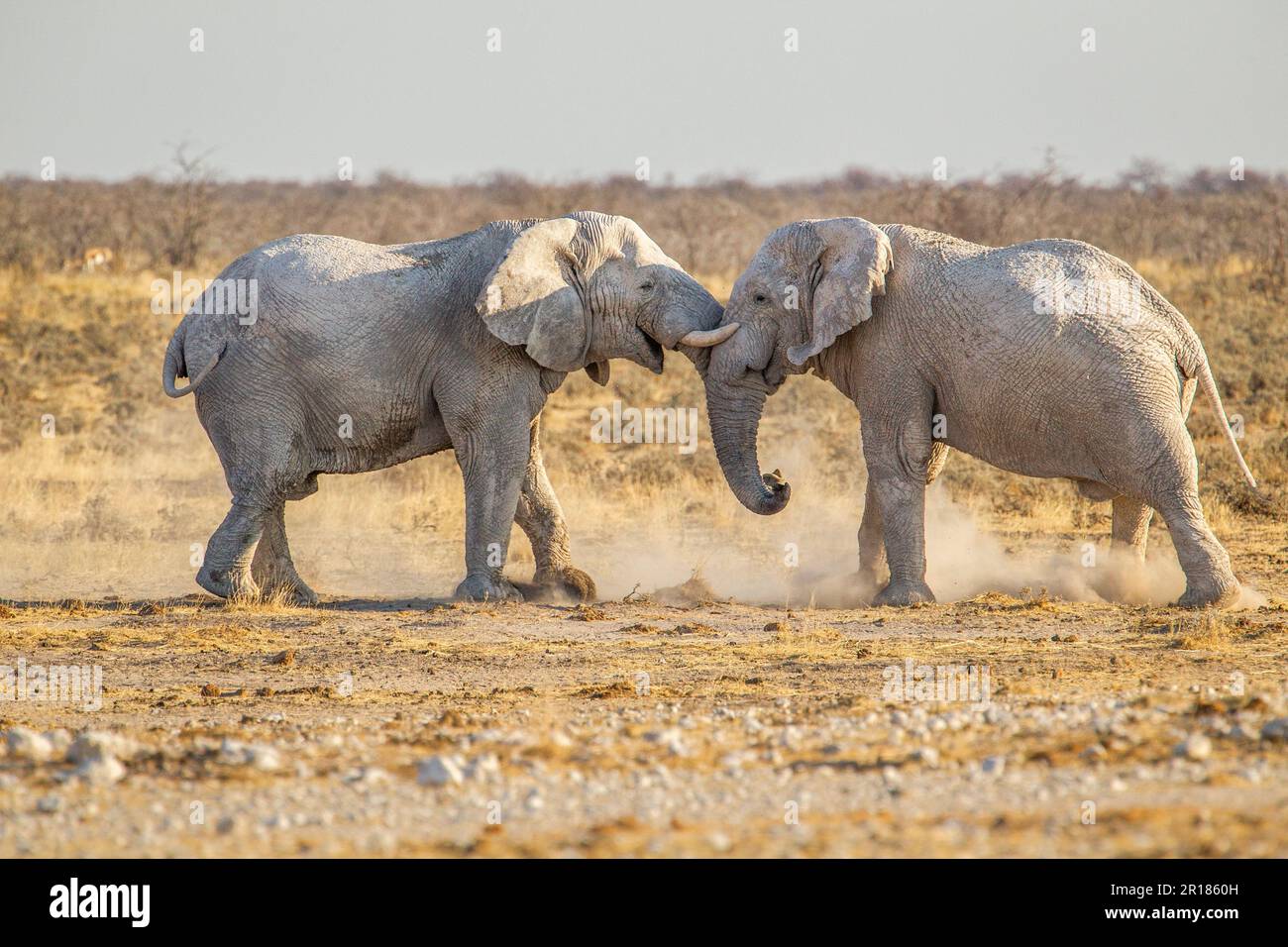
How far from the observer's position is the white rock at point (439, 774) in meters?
7.15

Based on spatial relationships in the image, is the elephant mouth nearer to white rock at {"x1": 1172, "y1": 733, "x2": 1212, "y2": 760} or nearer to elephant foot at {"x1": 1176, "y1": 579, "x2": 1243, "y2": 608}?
elephant foot at {"x1": 1176, "y1": 579, "x2": 1243, "y2": 608}

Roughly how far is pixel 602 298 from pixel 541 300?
0.57m

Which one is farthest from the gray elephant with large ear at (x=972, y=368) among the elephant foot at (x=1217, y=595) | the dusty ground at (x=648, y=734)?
the dusty ground at (x=648, y=734)

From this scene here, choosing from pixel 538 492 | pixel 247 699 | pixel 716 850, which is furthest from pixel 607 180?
pixel 716 850

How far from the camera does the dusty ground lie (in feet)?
21.2

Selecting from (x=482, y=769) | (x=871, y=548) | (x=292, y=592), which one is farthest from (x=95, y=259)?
(x=482, y=769)

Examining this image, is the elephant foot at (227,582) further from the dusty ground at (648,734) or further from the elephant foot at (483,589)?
the elephant foot at (483,589)

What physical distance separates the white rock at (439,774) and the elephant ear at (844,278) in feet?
20.5

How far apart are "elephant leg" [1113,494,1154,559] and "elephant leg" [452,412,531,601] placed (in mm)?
4415

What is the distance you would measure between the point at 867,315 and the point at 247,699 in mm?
5086

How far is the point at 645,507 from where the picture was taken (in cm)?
1747

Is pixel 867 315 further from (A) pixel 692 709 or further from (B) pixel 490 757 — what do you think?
(B) pixel 490 757

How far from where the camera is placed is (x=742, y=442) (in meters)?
13.2

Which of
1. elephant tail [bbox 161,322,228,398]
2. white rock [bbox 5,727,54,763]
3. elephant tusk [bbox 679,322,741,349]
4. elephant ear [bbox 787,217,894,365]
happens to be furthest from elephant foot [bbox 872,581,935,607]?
white rock [bbox 5,727,54,763]
